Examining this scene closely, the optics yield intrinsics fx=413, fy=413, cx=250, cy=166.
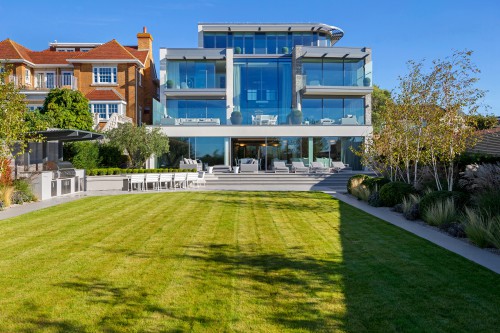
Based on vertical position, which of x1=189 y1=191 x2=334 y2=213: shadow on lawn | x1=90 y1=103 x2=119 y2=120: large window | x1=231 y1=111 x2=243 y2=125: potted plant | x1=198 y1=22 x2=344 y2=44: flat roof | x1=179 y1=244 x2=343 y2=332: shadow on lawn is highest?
x1=198 y1=22 x2=344 y2=44: flat roof

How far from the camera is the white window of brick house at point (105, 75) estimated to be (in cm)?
3588

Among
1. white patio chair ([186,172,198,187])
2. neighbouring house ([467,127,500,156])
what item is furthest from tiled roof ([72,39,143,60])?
neighbouring house ([467,127,500,156])

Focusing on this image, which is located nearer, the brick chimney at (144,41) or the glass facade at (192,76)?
the glass facade at (192,76)

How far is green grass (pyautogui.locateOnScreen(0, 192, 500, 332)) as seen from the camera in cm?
425

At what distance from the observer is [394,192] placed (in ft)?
43.4

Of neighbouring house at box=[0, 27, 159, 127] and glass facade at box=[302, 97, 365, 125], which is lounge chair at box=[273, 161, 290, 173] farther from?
neighbouring house at box=[0, 27, 159, 127]

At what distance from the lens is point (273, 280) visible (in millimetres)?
5539

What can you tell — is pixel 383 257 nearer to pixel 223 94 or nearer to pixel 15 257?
pixel 15 257

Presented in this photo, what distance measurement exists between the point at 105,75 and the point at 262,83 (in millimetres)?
13718

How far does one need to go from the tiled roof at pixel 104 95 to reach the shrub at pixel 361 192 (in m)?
24.1

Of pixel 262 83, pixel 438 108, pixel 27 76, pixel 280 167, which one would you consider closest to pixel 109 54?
pixel 27 76

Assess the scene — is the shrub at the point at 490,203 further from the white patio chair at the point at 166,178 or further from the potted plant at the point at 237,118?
the potted plant at the point at 237,118

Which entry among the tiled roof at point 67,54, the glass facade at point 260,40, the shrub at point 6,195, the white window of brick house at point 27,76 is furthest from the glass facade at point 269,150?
the white window of brick house at point 27,76

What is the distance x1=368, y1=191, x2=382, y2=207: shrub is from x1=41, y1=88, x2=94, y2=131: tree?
2024 centimetres
